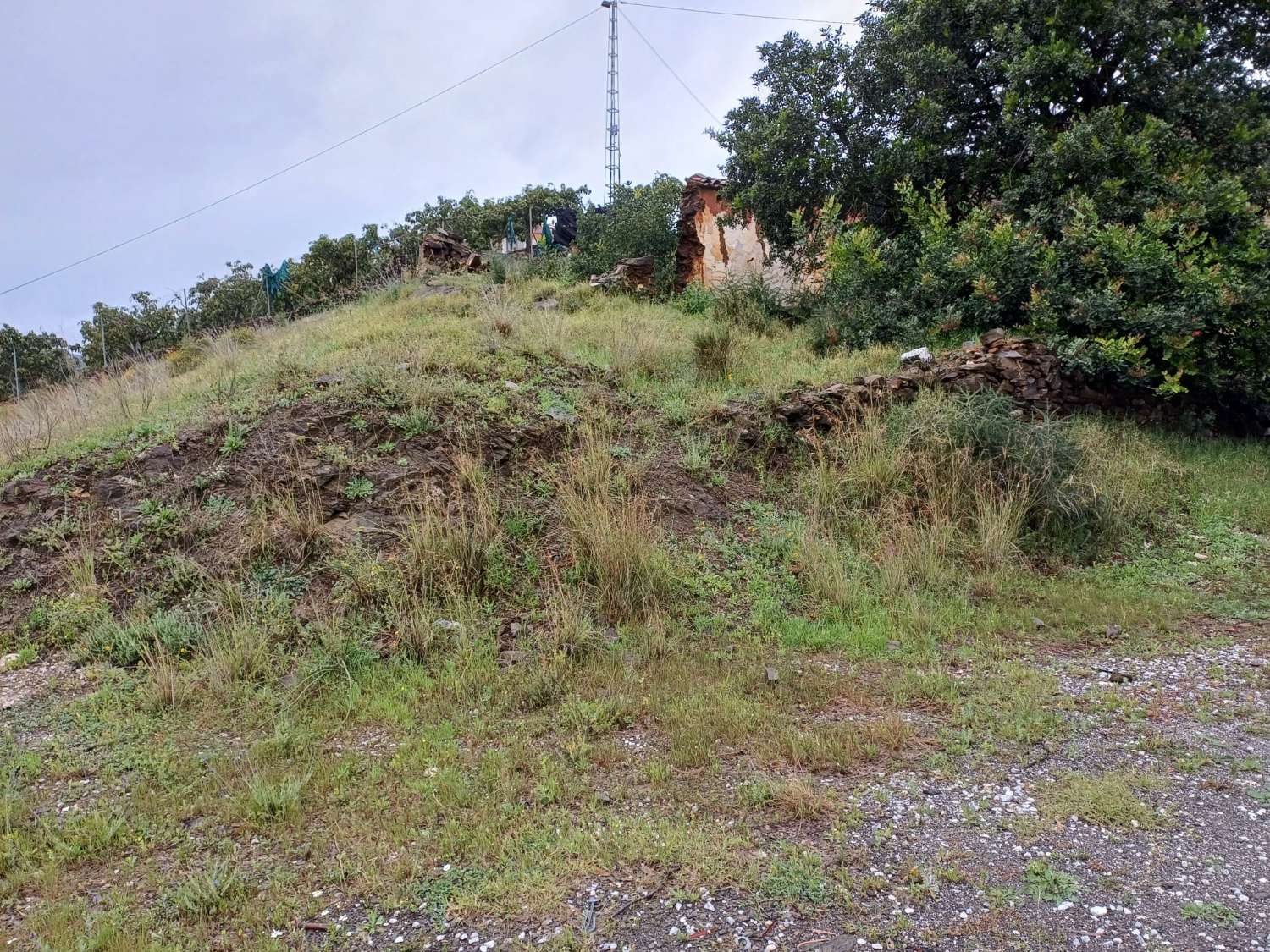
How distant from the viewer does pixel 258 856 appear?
2.92 meters

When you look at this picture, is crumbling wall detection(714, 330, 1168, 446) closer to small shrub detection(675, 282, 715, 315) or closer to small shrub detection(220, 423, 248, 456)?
small shrub detection(220, 423, 248, 456)

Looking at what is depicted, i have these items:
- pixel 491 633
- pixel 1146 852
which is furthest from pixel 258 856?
pixel 1146 852

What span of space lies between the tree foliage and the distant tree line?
4.28 m

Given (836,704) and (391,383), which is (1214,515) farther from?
(391,383)

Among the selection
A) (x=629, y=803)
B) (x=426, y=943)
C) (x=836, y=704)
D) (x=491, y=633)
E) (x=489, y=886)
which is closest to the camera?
(x=426, y=943)

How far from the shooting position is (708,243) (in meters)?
13.7

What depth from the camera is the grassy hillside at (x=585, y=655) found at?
2688 mm

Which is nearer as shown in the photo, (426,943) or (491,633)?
(426,943)

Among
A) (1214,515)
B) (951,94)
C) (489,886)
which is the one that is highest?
(951,94)

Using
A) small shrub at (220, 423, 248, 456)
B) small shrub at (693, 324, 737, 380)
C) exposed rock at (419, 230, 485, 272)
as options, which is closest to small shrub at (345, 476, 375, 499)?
small shrub at (220, 423, 248, 456)

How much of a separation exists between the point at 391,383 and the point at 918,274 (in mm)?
6132

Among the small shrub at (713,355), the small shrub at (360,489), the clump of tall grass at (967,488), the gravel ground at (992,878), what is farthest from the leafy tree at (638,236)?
the gravel ground at (992,878)

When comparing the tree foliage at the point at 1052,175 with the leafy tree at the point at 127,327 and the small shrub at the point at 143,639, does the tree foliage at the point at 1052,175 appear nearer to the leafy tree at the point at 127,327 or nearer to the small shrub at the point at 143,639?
the small shrub at the point at 143,639

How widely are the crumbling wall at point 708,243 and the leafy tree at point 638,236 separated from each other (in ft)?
1.15
